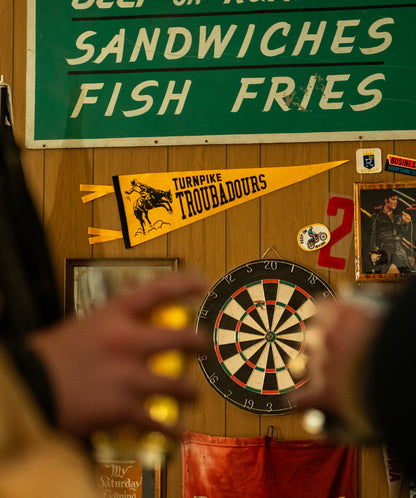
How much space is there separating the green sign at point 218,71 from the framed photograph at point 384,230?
0.80ft

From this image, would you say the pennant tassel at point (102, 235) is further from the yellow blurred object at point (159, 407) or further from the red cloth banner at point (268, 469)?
the yellow blurred object at point (159, 407)

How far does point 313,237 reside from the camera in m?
2.44

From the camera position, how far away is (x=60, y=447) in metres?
0.30

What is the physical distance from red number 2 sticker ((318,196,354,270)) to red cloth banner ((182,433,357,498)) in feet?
2.43

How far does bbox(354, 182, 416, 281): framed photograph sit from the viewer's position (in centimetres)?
236

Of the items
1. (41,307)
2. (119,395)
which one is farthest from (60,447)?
(41,307)

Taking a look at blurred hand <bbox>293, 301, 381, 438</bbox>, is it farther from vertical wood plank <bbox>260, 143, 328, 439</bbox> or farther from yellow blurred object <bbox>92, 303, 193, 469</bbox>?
vertical wood plank <bbox>260, 143, 328, 439</bbox>

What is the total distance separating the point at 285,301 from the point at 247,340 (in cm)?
23

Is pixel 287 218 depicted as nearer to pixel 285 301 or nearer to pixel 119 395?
pixel 285 301

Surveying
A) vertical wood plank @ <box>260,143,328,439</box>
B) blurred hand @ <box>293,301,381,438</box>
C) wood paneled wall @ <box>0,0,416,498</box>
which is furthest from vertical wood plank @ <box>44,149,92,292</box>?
blurred hand @ <box>293,301,381,438</box>

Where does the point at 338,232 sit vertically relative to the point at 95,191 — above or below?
below

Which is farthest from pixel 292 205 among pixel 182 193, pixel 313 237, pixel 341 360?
pixel 341 360

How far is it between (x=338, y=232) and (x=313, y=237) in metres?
0.11

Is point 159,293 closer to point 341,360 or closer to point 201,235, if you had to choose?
point 341,360
